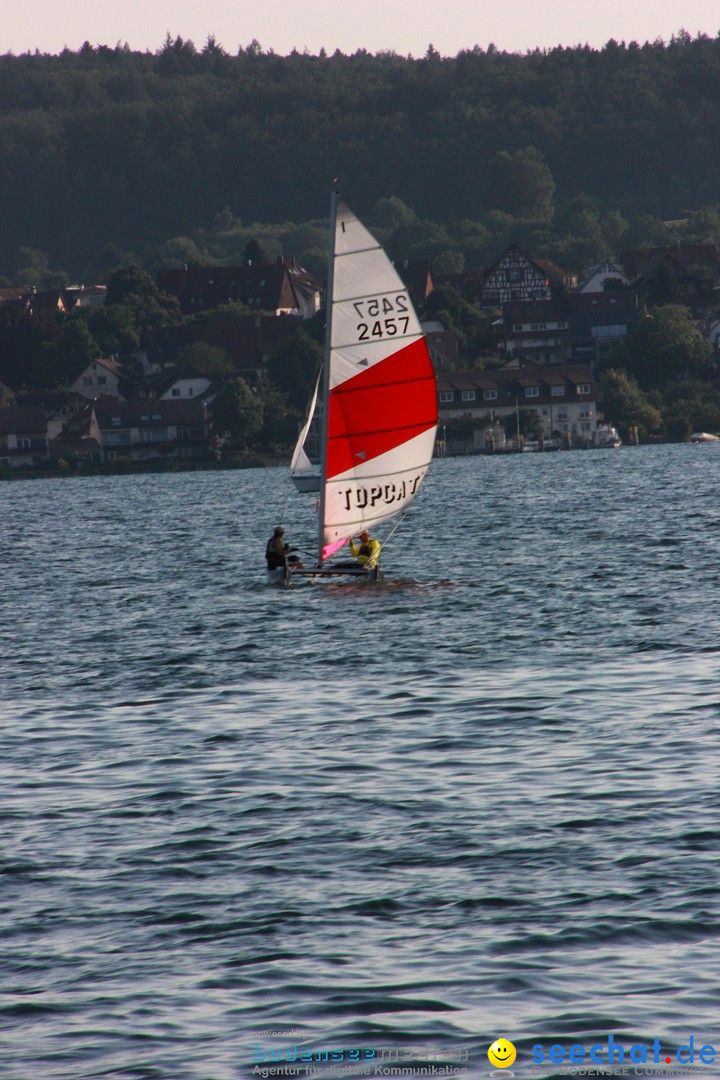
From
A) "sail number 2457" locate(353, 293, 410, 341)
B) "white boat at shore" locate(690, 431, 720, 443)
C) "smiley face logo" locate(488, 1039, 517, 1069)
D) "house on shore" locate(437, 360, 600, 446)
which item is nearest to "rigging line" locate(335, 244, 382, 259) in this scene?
"sail number 2457" locate(353, 293, 410, 341)

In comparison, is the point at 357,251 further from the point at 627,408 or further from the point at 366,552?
the point at 627,408

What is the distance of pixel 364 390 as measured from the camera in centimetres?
4041

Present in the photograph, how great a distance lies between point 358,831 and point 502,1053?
577 cm

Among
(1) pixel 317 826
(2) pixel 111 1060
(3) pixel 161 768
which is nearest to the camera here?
(2) pixel 111 1060

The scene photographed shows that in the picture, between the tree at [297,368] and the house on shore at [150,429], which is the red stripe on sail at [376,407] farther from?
the tree at [297,368]

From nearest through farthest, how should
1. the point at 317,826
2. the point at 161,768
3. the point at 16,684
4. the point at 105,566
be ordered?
1. the point at 317,826
2. the point at 161,768
3. the point at 16,684
4. the point at 105,566

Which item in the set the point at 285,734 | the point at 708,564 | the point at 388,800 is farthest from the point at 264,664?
the point at 708,564

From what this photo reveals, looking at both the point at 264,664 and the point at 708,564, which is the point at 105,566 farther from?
the point at 264,664

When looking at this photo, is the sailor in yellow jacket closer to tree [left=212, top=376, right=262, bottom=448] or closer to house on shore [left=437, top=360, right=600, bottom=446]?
tree [left=212, top=376, right=262, bottom=448]

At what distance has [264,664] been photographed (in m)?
29.6

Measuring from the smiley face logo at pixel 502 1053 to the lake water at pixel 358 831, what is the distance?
4.1 inches

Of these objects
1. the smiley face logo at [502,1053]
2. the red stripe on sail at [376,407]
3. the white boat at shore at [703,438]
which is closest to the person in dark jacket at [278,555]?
the red stripe on sail at [376,407]

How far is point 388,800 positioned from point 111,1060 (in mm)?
7057

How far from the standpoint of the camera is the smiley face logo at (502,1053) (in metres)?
11.3
